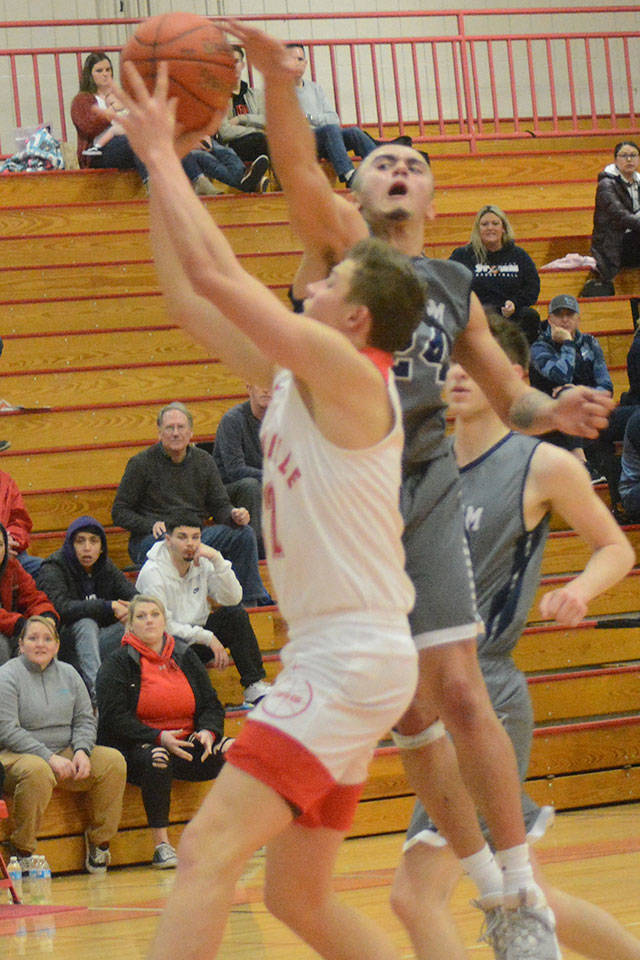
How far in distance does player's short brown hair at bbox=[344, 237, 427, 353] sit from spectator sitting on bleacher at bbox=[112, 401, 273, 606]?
5.35 m

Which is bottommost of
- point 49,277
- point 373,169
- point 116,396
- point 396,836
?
point 396,836

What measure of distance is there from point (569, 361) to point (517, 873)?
6.42m

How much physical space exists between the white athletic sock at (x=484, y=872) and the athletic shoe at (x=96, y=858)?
4039 millimetres

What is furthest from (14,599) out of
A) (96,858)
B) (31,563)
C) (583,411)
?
(583,411)

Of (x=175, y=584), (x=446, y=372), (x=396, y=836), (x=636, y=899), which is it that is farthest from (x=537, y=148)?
(x=446, y=372)

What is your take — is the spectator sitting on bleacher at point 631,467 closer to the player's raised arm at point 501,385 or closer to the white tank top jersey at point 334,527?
the player's raised arm at point 501,385

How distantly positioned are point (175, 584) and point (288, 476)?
16.8ft

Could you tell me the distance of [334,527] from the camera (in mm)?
2479

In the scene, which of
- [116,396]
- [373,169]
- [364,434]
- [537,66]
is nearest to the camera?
[364,434]

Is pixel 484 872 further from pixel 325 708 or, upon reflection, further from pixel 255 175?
pixel 255 175

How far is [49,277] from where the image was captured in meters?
10.4

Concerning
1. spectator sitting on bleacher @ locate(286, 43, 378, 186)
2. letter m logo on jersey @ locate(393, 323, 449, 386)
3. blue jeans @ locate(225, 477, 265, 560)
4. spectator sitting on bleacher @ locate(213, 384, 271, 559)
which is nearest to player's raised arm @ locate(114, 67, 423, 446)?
letter m logo on jersey @ locate(393, 323, 449, 386)

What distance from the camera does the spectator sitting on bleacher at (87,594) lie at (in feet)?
24.5

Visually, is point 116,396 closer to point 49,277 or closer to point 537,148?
point 49,277
